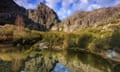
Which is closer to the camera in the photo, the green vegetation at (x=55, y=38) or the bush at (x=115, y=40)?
the bush at (x=115, y=40)

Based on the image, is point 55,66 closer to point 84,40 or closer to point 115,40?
point 115,40

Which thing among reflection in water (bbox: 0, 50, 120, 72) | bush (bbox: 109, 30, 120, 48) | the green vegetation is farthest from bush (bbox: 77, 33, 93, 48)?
reflection in water (bbox: 0, 50, 120, 72)

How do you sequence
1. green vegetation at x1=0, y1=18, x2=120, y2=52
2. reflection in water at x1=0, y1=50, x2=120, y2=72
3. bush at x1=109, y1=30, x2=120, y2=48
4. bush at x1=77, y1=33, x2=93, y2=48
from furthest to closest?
green vegetation at x1=0, y1=18, x2=120, y2=52, bush at x1=77, y1=33, x2=93, y2=48, bush at x1=109, y1=30, x2=120, y2=48, reflection in water at x1=0, y1=50, x2=120, y2=72

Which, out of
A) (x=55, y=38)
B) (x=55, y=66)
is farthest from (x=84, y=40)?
(x=55, y=66)

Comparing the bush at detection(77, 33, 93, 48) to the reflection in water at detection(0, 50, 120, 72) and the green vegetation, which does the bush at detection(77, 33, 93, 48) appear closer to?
the green vegetation

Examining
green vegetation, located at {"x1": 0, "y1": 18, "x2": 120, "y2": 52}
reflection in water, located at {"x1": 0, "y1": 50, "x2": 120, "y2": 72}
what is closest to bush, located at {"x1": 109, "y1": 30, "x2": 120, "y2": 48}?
reflection in water, located at {"x1": 0, "y1": 50, "x2": 120, "y2": 72}

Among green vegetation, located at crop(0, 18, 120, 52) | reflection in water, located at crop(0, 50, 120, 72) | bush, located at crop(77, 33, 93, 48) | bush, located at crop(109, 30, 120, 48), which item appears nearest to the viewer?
reflection in water, located at crop(0, 50, 120, 72)

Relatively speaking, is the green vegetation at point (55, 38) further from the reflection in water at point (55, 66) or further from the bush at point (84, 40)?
the reflection in water at point (55, 66)

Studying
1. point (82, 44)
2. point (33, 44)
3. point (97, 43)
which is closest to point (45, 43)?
point (33, 44)

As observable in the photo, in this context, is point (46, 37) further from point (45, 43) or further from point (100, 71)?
point (100, 71)

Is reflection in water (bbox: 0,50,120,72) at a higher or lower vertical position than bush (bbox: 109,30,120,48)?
lower

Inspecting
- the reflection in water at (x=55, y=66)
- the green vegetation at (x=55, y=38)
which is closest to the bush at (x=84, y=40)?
the green vegetation at (x=55, y=38)

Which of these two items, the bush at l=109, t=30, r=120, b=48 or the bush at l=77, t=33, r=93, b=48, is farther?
the bush at l=77, t=33, r=93, b=48

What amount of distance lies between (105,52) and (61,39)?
86.6 m
